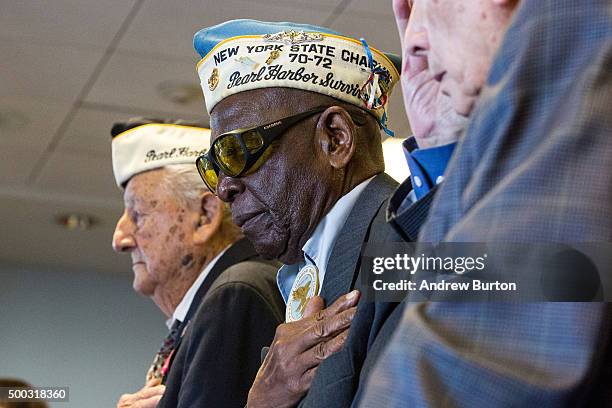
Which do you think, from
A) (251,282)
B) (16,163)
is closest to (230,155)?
(251,282)

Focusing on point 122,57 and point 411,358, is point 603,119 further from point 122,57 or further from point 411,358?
point 122,57

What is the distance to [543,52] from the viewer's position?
0.87 m

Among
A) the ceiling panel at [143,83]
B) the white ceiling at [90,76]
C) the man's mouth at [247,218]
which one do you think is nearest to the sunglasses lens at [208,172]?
the man's mouth at [247,218]

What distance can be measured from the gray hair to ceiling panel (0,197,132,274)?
381 cm

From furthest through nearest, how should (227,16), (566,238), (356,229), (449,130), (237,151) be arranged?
(227,16)
(237,151)
(356,229)
(449,130)
(566,238)

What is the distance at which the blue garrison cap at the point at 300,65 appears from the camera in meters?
1.87

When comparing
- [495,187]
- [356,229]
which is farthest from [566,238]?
[356,229]

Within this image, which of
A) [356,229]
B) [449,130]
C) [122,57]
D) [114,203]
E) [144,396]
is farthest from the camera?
[114,203]

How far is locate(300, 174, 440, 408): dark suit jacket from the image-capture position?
1106mm

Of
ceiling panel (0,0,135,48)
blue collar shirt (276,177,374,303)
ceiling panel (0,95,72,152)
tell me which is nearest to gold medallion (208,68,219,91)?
blue collar shirt (276,177,374,303)

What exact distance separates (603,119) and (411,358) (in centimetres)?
22

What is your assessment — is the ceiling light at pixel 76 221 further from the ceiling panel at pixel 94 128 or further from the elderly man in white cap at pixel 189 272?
the elderly man in white cap at pixel 189 272

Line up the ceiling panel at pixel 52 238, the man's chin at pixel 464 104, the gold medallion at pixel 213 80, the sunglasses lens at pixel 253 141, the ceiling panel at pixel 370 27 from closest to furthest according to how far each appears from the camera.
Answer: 1. the man's chin at pixel 464 104
2. the sunglasses lens at pixel 253 141
3. the gold medallion at pixel 213 80
4. the ceiling panel at pixel 370 27
5. the ceiling panel at pixel 52 238

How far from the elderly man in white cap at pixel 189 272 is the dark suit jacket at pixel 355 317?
1.59 feet
